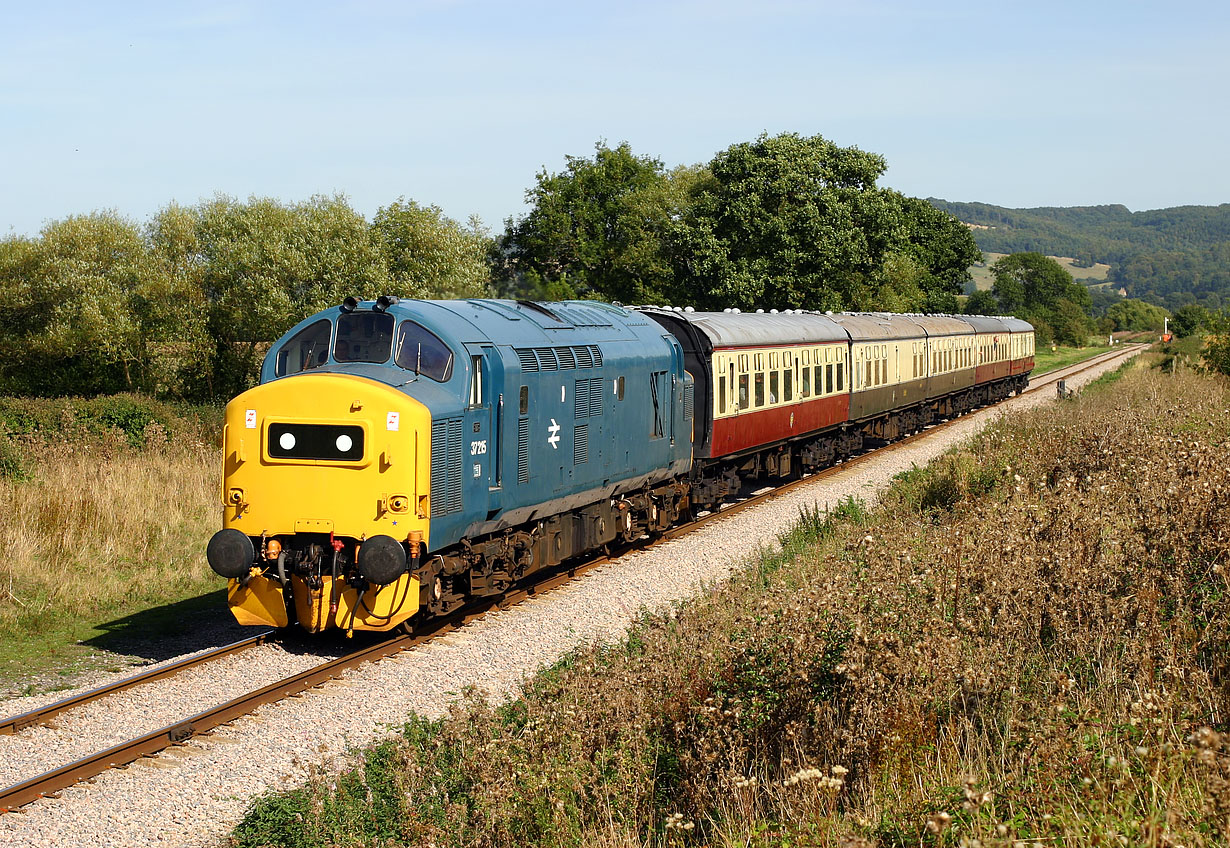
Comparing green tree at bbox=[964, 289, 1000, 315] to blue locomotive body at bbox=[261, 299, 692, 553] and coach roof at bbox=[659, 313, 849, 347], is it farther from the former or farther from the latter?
blue locomotive body at bbox=[261, 299, 692, 553]

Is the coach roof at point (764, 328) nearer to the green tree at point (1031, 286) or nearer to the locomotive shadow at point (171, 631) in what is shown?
the locomotive shadow at point (171, 631)

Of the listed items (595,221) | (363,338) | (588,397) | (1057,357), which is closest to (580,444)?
(588,397)

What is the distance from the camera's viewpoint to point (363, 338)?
12383 millimetres

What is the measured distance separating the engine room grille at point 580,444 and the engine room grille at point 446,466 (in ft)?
9.74

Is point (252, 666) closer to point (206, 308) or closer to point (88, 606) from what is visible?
point (88, 606)

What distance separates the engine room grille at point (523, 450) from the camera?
44.1ft

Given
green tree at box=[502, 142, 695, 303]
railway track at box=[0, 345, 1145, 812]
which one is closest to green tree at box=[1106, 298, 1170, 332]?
green tree at box=[502, 142, 695, 303]

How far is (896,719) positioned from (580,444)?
8.60 m

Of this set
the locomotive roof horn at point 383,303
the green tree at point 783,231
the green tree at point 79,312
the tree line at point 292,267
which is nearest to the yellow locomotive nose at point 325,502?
the locomotive roof horn at point 383,303

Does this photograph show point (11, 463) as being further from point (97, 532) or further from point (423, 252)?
point (423, 252)

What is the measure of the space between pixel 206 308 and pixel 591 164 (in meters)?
36.1

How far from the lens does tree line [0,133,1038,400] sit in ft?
120

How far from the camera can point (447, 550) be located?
12.7m

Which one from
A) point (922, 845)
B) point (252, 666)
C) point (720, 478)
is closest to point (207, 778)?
point (252, 666)
